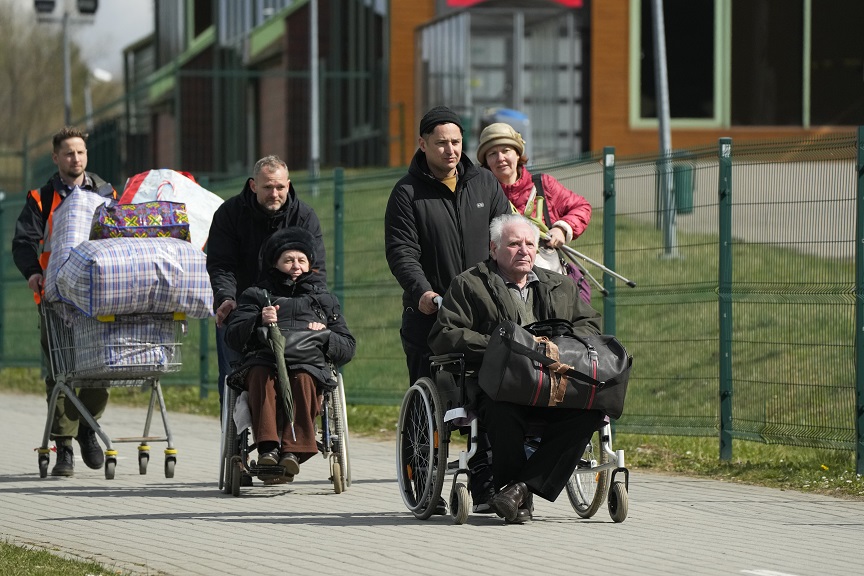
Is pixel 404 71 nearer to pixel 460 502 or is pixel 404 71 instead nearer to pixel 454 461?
pixel 454 461

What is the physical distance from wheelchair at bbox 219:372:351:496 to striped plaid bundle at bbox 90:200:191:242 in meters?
1.36

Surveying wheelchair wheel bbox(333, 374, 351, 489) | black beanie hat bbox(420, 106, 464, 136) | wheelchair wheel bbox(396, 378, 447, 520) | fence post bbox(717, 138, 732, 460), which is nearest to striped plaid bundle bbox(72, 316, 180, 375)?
wheelchair wheel bbox(333, 374, 351, 489)

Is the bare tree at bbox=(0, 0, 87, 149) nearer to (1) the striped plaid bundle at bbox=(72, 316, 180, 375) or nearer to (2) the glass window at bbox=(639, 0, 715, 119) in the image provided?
(2) the glass window at bbox=(639, 0, 715, 119)

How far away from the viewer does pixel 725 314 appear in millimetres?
10883

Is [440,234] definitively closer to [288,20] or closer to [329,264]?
[329,264]

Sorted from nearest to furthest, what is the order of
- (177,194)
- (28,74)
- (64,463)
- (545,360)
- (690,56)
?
(545,360)
(64,463)
(177,194)
(690,56)
(28,74)

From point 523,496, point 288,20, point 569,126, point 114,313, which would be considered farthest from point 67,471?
point 288,20

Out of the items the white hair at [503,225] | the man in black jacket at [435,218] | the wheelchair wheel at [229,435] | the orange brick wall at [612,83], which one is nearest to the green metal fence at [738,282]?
the man in black jacket at [435,218]

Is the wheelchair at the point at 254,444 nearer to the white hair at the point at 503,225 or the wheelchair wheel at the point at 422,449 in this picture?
the wheelchair wheel at the point at 422,449

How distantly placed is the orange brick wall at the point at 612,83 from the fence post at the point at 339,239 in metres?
21.1

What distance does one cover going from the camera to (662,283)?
11875 mm

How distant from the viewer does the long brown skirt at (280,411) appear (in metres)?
9.19

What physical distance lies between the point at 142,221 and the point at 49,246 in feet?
2.56

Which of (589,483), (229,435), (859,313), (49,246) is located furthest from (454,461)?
(49,246)
